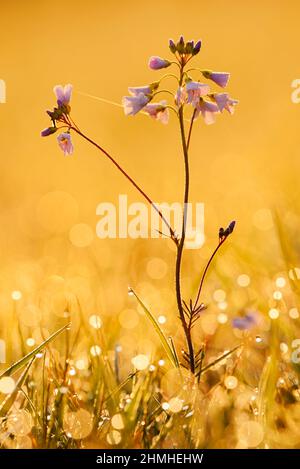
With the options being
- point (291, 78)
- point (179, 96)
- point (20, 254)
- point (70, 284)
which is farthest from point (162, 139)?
point (179, 96)

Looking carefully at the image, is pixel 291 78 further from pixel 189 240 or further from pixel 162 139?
pixel 189 240

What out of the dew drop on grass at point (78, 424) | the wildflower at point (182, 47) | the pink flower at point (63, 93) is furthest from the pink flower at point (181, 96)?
the dew drop on grass at point (78, 424)

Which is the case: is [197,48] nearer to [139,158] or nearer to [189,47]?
[189,47]

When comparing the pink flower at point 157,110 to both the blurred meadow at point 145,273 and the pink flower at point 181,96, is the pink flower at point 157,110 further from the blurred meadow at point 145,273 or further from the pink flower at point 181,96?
the blurred meadow at point 145,273

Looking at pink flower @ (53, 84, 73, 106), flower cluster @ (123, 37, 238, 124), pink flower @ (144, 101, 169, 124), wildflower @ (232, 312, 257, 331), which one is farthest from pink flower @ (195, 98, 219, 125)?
wildflower @ (232, 312, 257, 331)
